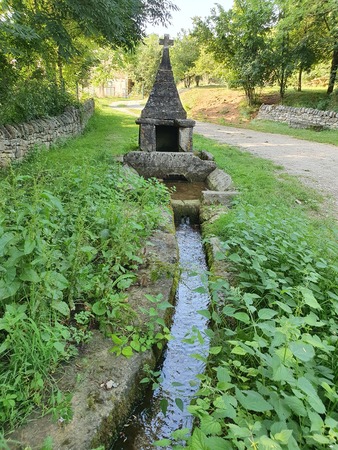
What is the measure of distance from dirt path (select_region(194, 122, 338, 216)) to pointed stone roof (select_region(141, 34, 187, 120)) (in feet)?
9.96

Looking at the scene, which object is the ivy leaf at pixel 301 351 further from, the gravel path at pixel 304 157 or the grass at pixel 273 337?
the gravel path at pixel 304 157

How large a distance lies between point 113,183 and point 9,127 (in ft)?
12.8

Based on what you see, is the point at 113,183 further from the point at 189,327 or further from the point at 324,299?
the point at 324,299

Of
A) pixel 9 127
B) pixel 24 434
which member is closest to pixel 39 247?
pixel 24 434

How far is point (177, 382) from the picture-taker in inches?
84.3

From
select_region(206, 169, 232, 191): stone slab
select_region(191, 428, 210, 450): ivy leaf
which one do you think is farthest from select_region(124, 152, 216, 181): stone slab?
select_region(191, 428, 210, 450): ivy leaf

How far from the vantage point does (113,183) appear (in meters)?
4.87

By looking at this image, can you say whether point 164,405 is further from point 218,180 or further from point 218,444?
point 218,180

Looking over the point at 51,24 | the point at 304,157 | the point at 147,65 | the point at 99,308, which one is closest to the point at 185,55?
the point at 147,65

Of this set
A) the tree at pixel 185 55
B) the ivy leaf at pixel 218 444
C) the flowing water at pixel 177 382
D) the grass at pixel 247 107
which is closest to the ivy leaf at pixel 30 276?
the flowing water at pixel 177 382

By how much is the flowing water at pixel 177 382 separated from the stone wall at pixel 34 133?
14.8 ft

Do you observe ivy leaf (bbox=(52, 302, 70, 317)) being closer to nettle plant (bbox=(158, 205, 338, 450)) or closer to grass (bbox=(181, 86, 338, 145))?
nettle plant (bbox=(158, 205, 338, 450))

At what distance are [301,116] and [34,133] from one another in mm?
14375

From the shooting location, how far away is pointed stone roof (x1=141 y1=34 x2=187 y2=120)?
318 inches
